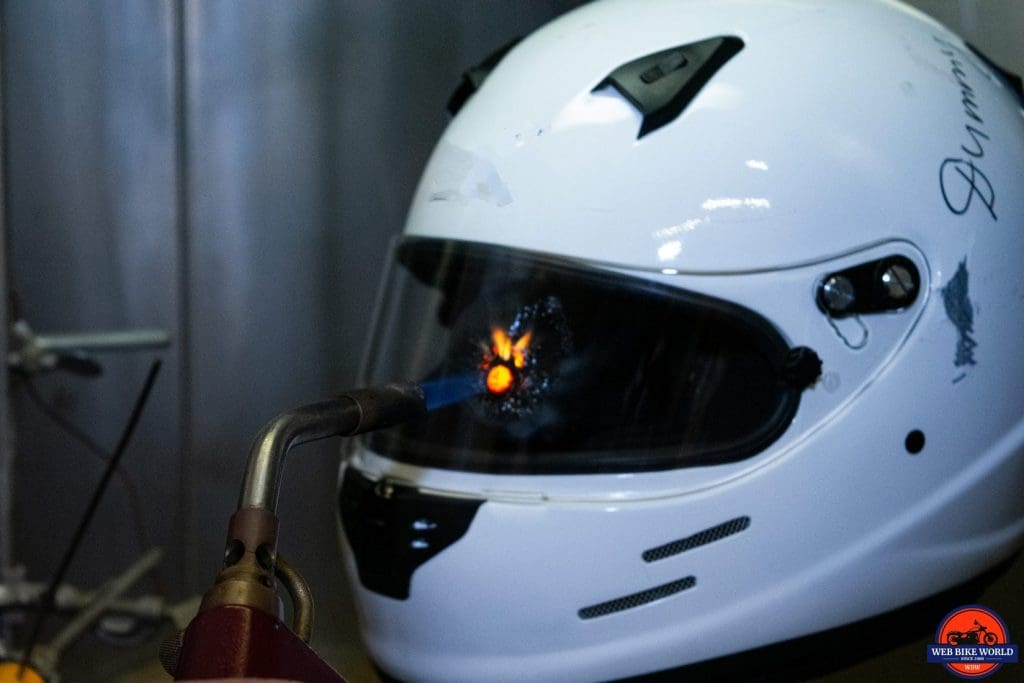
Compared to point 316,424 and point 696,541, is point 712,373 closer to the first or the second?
point 696,541

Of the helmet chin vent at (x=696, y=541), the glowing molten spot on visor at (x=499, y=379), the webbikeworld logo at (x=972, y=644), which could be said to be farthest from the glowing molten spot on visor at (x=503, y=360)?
the webbikeworld logo at (x=972, y=644)

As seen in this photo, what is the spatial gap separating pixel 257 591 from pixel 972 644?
0.54 metres

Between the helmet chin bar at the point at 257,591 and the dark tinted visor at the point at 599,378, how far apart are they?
0.59 feet

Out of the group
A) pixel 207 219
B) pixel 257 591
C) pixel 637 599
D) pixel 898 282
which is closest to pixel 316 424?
pixel 257 591

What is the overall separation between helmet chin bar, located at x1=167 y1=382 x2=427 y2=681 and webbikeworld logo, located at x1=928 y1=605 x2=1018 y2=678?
478mm

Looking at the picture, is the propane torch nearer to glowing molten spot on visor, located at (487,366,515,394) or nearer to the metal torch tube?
the metal torch tube

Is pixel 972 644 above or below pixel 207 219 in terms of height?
below

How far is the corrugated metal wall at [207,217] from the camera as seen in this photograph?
1092 mm

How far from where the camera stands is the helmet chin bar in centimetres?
44

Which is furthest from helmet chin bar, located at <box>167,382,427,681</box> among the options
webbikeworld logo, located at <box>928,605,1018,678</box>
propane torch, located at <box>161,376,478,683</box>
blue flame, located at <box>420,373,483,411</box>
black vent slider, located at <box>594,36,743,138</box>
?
webbikeworld logo, located at <box>928,605,1018,678</box>

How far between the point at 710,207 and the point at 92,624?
0.73 metres

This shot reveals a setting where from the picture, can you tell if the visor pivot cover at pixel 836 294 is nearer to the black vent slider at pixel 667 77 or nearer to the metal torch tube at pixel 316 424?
the black vent slider at pixel 667 77

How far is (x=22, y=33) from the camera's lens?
1.06 metres

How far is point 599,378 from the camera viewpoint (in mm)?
718
